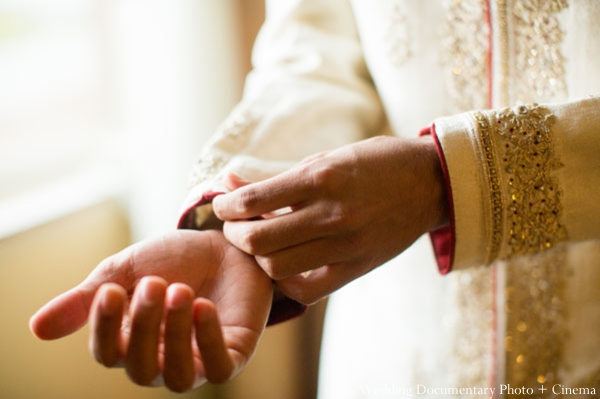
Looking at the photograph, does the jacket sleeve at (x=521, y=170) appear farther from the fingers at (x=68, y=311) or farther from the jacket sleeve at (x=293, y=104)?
the fingers at (x=68, y=311)

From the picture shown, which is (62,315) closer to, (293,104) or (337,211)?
(337,211)

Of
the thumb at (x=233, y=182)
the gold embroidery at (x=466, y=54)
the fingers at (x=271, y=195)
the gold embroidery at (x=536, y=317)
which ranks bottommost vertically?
the gold embroidery at (x=536, y=317)

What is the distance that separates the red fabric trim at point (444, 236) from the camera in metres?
0.53

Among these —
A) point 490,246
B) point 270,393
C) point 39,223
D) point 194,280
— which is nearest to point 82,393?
point 39,223

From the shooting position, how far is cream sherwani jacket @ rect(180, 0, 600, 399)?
21.3 inches

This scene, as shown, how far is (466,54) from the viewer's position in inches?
26.4

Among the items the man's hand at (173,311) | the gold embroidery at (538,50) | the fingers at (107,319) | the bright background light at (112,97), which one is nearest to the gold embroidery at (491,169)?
the gold embroidery at (538,50)

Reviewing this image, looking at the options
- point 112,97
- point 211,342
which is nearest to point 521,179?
point 211,342

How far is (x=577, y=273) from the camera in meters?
0.66

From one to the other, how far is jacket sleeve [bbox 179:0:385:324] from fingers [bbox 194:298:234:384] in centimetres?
17

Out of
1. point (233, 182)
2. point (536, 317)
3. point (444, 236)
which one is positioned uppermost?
point (233, 182)

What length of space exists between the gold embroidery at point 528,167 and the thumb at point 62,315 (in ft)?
1.37

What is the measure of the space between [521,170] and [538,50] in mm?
174

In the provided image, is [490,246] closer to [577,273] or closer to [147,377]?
[577,273]
